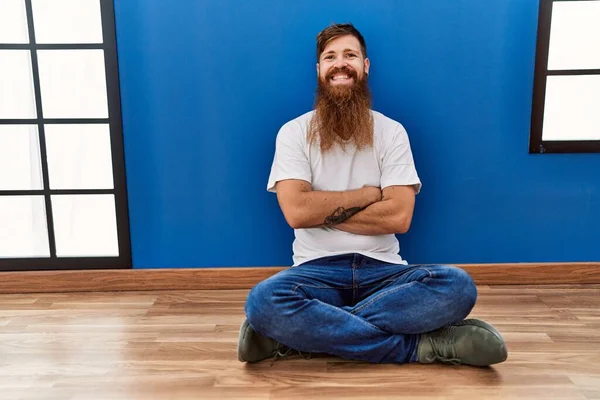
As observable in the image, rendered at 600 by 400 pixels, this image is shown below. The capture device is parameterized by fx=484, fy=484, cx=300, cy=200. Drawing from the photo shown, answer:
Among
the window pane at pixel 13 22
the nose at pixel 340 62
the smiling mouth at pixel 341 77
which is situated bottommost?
the smiling mouth at pixel 341 77

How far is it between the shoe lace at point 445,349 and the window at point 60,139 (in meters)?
1.56

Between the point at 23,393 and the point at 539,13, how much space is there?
2.56m

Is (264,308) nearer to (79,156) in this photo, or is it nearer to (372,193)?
(372,193)

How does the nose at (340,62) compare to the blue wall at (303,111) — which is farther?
the blue wall at (303,111)

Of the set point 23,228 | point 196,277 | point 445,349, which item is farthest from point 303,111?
point 23,228

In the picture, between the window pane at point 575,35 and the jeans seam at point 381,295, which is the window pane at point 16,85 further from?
the window pane at point 575,35

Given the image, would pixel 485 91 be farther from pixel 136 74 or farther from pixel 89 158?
pixel 89 158

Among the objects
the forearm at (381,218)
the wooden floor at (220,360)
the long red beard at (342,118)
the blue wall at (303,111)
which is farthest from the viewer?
the blue wall at (303,111)

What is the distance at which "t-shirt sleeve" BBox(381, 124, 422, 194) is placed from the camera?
6.13 feet

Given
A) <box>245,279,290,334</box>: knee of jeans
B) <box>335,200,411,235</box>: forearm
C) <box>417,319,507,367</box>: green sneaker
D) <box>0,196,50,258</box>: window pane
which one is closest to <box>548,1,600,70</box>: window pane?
<box>335,200,411,235</box>: forearm

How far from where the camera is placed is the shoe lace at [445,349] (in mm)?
1652

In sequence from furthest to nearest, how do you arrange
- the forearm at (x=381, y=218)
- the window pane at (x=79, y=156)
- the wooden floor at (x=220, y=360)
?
1. the window pane at (x=79, y=156)
2. the forearm at (x=381, y=218)
3. the wooden floor at (x=220, y=360)

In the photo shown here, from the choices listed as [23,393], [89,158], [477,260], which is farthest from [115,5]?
[477,260]

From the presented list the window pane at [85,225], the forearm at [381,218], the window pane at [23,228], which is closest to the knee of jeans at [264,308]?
the forearm at [381,218]
